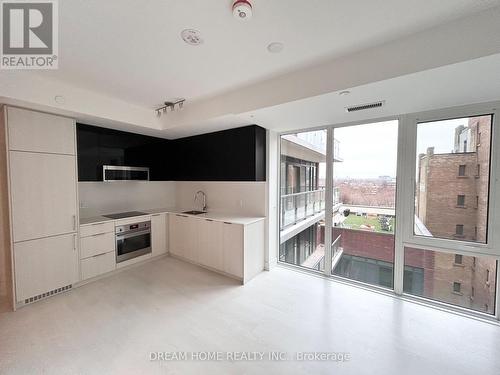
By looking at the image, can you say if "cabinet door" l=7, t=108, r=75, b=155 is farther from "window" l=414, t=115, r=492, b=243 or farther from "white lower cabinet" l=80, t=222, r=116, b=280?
"window" l=414, t=115, r=492, b=243

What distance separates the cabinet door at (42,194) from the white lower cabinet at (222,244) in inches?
66.1

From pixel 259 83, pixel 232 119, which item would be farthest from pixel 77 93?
pixel 259 83

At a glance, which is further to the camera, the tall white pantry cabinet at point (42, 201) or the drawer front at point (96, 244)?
the drawer front at point (96, 244)

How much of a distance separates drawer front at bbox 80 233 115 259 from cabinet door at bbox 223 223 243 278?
1896mm

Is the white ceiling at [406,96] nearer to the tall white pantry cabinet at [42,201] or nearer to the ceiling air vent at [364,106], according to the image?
the ceiling air vent at [364,106]

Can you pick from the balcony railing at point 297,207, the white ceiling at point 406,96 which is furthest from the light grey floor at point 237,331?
the white ceiling at point 406,96

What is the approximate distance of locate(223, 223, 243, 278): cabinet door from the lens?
309 centimetres

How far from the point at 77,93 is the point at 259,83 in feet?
7.97

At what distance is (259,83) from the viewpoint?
2.48 m

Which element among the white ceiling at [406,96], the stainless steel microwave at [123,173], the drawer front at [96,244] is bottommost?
the drawer front at [96,244]

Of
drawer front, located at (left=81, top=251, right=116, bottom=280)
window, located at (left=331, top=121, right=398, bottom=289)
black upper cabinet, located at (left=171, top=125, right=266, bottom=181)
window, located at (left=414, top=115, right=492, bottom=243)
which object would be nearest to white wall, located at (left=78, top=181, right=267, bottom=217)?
black upper cabinet, located at (left=171, top=125, right=266, bottom=181)

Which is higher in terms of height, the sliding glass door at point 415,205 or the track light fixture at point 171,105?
the track light fixture at point 171,105

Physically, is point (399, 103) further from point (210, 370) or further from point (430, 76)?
point (210, 370)

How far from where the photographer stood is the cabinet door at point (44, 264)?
2.45 metres
